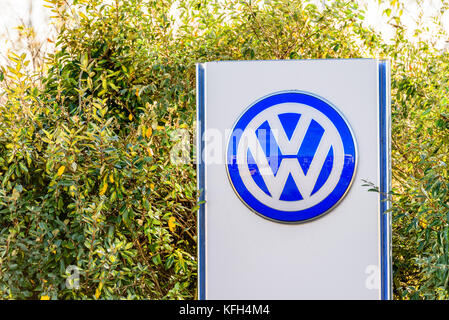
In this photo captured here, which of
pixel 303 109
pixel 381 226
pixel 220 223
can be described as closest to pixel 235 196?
pixel 220 223

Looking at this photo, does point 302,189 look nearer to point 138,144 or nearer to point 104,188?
point 138,144

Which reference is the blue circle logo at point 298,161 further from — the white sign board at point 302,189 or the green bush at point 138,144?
the green bush at point 138,144

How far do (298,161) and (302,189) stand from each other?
0.17m

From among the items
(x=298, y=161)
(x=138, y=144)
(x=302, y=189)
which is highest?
(x=138, y=144)

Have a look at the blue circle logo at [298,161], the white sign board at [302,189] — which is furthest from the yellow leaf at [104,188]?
the blue circle logo at [298,161]

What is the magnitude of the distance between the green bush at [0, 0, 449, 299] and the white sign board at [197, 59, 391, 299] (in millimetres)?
257

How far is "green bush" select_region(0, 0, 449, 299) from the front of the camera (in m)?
2.79

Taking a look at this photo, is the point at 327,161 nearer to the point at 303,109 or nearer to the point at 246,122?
the point at 303,109

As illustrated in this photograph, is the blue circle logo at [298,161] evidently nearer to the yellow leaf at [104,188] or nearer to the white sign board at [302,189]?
the white sign board at [302,189]

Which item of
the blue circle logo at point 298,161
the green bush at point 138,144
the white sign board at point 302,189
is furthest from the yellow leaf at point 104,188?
the blue circle logo at point 298,161

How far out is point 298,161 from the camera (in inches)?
109

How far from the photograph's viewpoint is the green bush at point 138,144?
2.79m

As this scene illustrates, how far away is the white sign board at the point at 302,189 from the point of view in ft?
9.09

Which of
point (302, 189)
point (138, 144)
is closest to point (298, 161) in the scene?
point (302, 189)
